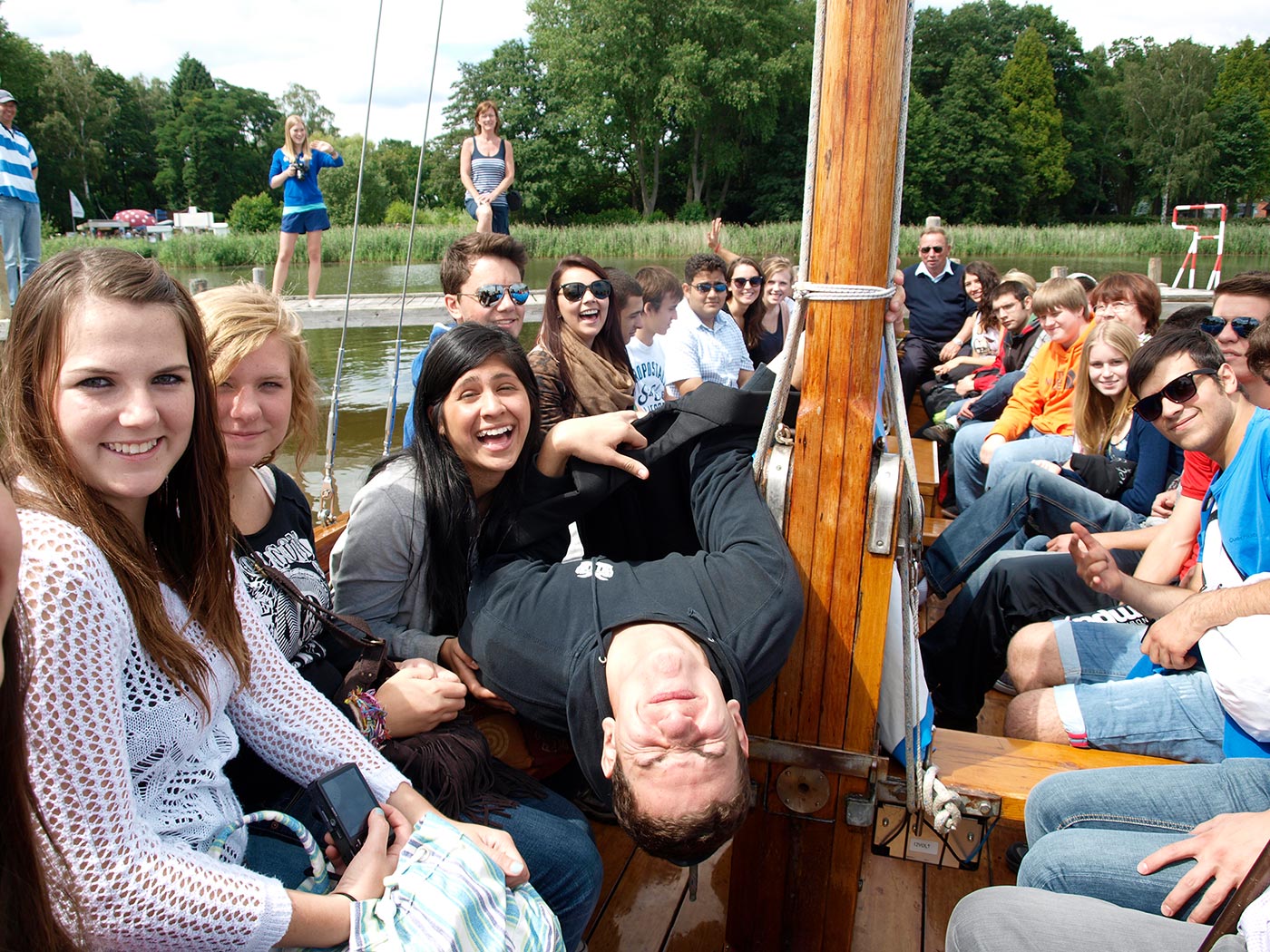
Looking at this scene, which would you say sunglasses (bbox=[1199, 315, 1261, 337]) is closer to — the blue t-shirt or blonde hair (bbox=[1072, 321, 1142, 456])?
blonde hair (bbox=[1072, 321, 1142, 456])

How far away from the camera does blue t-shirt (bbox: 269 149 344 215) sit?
22.1 feet

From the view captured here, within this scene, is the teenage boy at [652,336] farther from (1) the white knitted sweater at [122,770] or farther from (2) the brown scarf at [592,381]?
(1) the white knitted sweater at [122,770]

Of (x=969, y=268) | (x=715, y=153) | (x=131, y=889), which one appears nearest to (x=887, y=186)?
(x=131, y=889)

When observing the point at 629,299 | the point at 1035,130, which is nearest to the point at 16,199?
the point at 629,299

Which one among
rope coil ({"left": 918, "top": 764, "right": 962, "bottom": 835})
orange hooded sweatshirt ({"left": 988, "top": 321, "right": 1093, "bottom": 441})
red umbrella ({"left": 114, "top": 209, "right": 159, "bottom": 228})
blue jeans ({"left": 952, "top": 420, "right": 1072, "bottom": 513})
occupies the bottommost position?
rope coil ({"left": 918, "top": 764, "right": 962, "bottom": 835})

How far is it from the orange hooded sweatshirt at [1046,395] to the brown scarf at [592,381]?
1.90 metres

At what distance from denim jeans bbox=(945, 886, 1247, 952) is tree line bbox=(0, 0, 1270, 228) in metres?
36.5

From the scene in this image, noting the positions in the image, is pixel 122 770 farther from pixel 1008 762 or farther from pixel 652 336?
pixel 652 336

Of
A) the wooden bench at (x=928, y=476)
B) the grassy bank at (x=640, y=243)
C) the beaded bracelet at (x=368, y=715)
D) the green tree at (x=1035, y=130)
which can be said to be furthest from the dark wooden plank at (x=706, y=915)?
the green tree at (x=1035, y=130)

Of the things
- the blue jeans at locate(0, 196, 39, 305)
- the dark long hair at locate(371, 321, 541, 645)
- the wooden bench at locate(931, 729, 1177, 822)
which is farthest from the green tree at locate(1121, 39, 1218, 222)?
the dark long hair at locate(371, 321, 541, 645)

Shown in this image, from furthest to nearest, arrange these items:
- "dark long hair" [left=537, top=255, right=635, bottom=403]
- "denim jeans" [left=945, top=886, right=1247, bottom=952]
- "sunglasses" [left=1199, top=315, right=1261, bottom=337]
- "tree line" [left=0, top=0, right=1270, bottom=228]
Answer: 1. "tree line" [left=0, top=0, right=1270, bottom=228]
2. "dark long hair" [left=537, top=255, right=635, bottom=403]
3. "sunglasses" [left=1199, top=315, right=1261, bottom=337]
4. "denim jeans" [left=945, top=886, right=1247, bottom=952]

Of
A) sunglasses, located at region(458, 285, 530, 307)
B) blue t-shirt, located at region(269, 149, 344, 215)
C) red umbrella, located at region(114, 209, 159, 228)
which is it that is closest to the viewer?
sunglasses, located at region(458, 285, 530, 307)

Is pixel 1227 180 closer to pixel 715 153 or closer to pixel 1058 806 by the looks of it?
pixel 715 153

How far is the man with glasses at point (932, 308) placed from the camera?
621 cm
